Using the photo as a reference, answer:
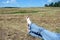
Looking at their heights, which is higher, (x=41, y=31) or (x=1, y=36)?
(x=41, y=31)

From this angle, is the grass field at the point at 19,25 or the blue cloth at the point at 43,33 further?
the grass field at the point at 19,25

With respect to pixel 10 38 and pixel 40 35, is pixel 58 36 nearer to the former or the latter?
pixel 40 35

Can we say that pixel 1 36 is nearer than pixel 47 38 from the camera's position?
No

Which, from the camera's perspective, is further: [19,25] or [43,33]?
[19,25]

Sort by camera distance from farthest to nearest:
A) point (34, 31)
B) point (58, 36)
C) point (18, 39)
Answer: point (18, 39) → point (34, 31) → point (58, 36)

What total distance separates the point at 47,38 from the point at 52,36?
0.09 meters

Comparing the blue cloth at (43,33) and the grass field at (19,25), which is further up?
the blue cloth at (43,33)

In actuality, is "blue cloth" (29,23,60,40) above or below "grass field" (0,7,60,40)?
above

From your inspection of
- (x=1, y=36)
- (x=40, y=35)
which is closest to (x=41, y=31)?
(x=40, y=35)

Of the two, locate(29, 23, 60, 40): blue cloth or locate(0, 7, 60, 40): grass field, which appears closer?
locate(29, 23, 60, 40): blue cloth

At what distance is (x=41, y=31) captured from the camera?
2.83m

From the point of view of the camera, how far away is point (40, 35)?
9.45 ft

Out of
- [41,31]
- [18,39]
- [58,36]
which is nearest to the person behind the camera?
[58,36]

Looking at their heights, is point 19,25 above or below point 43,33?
below
